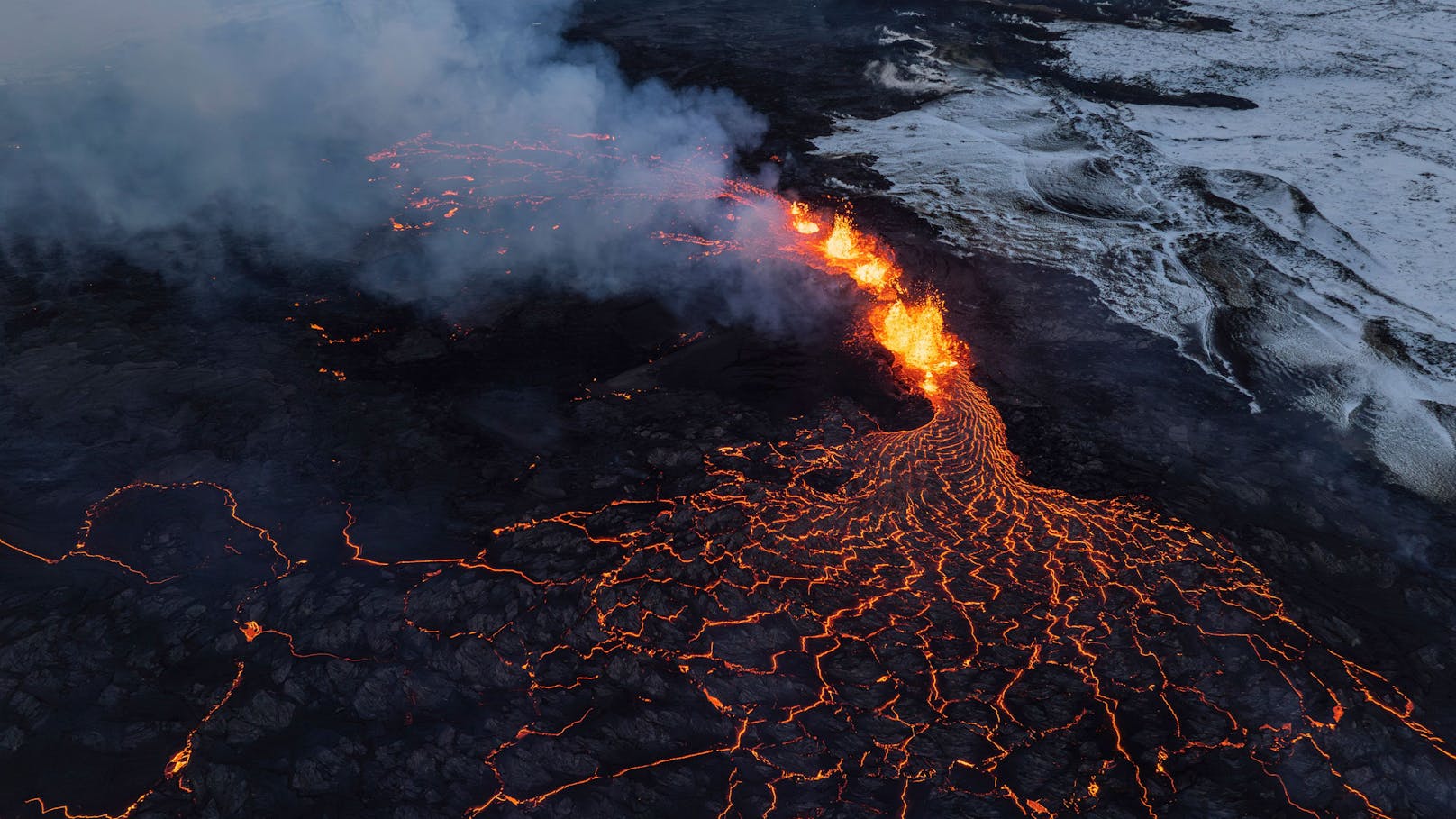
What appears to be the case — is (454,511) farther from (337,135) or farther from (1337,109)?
(1337,109)

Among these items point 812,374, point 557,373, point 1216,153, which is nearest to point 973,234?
point 812,374

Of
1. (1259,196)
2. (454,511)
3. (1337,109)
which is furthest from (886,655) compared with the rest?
(1337,109)

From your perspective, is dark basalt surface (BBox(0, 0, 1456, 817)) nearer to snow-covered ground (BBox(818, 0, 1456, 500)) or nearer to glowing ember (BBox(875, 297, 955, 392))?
glowing ember (BBox(875, 297, 955, 392))

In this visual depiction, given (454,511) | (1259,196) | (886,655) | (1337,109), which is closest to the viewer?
(886,655)

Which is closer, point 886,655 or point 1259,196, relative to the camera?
point 886,655

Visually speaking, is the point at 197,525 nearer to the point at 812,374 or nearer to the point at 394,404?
the point at 394,404
